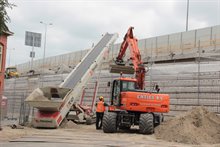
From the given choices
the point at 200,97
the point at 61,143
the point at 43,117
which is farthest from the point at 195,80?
the point at 61,143

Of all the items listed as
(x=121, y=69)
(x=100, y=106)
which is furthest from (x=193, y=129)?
(x=121, y=69)

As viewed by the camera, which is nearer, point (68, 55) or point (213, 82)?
point (213, 82)

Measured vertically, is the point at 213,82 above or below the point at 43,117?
above

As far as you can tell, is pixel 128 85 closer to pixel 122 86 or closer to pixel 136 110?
pixel 122 86

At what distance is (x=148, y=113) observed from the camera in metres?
19.1

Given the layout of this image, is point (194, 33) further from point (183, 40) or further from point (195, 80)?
point (195, 80)

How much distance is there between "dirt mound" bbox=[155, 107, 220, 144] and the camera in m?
16.5

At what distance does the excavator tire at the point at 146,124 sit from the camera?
18.5 meters

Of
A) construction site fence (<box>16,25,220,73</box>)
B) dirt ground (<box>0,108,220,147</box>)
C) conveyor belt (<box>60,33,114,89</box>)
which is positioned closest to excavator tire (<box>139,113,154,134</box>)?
dirt ground (<box>0,108,220,147</box>)

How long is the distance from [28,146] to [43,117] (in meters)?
7.64

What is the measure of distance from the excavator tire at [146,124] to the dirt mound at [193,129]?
384mm

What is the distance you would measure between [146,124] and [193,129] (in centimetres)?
250

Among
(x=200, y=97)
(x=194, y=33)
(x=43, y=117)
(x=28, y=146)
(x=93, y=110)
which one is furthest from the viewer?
(x=194, y=33)

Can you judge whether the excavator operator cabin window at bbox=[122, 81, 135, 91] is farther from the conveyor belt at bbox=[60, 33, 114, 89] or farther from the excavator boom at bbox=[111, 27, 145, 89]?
the conveyor belt at bbox=[60, 33, 114, 89]
